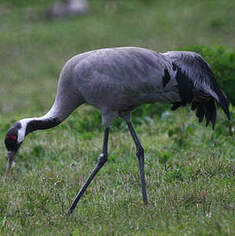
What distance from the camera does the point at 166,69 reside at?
4.43 m

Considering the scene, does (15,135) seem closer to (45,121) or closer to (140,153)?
(45,121)

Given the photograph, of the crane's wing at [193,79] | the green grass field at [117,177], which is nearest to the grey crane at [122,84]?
the crane's wing at [193,79]

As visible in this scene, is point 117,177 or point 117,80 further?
point 117,177

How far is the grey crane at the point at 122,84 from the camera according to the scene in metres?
4.31

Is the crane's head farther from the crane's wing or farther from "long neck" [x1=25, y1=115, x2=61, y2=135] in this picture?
the crane's wing

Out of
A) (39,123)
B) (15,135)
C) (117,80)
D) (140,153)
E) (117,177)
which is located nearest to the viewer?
(117,80)

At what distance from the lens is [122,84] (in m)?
4.30

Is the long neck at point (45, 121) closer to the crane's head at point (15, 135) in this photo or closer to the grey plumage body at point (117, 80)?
the crane's head at point (15, 135)

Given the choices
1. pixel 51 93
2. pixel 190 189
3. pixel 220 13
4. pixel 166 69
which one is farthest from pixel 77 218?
pixel 220 13

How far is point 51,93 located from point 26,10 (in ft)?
28.5

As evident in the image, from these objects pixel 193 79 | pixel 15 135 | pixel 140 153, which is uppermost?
pixel 193 79

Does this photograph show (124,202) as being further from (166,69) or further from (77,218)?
(166,69)

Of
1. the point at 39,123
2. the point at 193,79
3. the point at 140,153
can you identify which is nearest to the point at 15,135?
the point at 39,123

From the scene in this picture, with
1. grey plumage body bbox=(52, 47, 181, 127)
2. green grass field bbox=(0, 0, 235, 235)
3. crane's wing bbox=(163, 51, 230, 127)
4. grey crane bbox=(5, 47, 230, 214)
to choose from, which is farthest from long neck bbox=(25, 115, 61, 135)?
crane's wing bbox=(163, 51, 230, 127)
